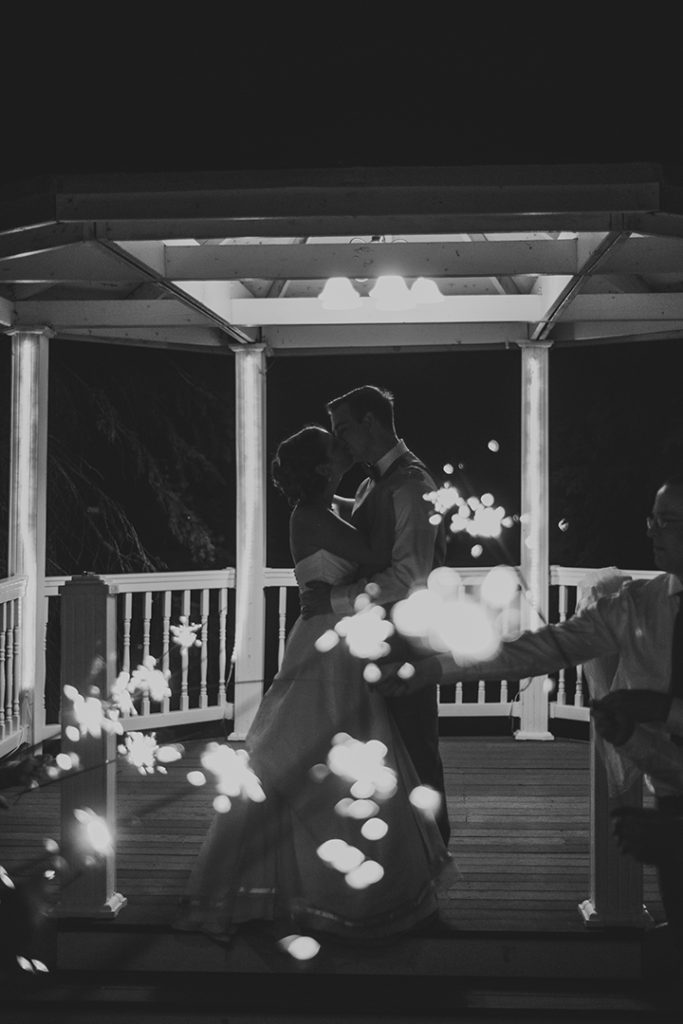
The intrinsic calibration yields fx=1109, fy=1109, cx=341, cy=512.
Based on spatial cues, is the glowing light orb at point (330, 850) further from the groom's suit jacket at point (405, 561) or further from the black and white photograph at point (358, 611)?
the groom's suit jacket at point (405, 561)

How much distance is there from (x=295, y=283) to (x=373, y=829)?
4.22 meters

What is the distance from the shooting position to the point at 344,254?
4664 millimetres

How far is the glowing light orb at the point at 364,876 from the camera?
3.65m

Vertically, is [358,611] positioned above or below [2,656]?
above

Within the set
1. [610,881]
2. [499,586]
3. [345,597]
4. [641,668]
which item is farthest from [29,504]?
[641,668]

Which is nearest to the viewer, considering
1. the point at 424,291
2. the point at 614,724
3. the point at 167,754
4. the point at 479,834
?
the point at 614,724

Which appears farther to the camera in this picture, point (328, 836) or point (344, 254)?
point (344, 254)

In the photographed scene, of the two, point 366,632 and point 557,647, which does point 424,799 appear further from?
point 557,647

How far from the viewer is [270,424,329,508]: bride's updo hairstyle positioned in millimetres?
4082

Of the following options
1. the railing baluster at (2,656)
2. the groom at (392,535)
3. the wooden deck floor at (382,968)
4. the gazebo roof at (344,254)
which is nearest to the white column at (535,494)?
the gazebo roof at (344,254)

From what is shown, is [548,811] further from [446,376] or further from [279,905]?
[446,376]

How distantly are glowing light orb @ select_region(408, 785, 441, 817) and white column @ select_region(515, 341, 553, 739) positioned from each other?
3218 mm

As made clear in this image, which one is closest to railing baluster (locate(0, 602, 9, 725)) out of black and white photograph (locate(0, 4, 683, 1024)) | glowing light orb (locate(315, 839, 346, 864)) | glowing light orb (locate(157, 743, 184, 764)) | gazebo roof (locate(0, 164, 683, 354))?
glowing light orb (locate(157, 743, 184, 764))

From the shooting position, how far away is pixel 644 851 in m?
2.49
